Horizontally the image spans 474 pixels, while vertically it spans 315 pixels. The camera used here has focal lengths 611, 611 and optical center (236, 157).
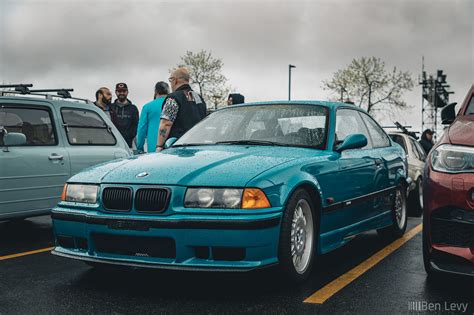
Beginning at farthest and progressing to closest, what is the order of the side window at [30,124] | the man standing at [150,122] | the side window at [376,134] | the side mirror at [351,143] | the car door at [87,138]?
the man standing at [150,122] → the car door at [87,138] → the side window at [376,134] → the side window at [30,124] → the side mirror at [351,143]

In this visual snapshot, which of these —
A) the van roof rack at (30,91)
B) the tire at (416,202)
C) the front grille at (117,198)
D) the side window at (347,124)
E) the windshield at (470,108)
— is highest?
the van roof rack at (30,91)

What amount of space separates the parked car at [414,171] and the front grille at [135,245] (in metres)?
6.16

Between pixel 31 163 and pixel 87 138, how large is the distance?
1.07 meters

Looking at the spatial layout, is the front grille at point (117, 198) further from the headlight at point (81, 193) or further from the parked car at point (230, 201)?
the headlight at point (81, 193)

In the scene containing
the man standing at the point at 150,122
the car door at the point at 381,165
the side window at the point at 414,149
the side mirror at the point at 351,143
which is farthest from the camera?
the side window at the point at 414,149

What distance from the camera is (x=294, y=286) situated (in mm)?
4430

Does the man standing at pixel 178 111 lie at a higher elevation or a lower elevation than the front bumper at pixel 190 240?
higher

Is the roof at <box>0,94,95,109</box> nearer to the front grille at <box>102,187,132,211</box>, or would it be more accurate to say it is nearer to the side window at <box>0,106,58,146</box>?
the side window at <box>0,106,58,146</box>

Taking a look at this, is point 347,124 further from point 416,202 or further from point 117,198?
point 416,202

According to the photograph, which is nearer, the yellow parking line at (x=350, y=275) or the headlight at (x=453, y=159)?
the headlight at (x=453, y=159)

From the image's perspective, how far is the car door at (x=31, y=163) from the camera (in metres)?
6.17

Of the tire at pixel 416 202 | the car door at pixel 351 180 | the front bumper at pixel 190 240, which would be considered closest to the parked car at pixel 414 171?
the tire at pixel 416 202

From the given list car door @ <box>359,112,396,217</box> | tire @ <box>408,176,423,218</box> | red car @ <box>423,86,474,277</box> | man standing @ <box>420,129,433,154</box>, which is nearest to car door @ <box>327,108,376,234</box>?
car door @ <box>359,112,396,217</box>

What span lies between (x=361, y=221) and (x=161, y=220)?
7.75ft
